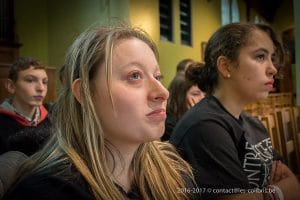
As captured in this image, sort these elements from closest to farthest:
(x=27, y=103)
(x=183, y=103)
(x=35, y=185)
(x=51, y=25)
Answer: (x=35, y=185) < (x=51, y=25) < (x=183, y=103) < (x=27, y=103)

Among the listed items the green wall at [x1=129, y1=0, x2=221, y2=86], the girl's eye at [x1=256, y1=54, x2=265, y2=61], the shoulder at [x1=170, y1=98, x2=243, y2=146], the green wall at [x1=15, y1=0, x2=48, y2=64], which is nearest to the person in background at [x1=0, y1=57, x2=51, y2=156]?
the green wall at [x1=15, y1=0, x2=48, y2=64]

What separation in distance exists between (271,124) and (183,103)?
0.60 m

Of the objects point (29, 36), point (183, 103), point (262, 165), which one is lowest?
point (262, 165)

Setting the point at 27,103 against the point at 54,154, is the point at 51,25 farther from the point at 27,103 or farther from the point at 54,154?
the point at 27,103

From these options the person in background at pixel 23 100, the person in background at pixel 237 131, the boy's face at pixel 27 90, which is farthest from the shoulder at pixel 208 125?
the boy's face at pixel 27 90

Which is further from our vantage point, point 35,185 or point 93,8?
point 93,8

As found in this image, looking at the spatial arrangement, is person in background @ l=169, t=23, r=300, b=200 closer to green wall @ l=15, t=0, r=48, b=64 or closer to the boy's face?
green wall @ l=15, t=0, r=48, b=64

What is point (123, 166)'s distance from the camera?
0.55 m

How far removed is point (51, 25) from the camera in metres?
0.89

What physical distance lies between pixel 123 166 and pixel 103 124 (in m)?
0.09

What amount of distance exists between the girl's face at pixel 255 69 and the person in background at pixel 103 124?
20cm

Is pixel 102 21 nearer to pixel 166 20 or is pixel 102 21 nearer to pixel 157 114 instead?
pixel 166 20

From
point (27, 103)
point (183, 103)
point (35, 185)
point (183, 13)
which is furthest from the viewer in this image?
point (27, 103)

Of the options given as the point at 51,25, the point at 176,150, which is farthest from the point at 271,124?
the point at 51,25
